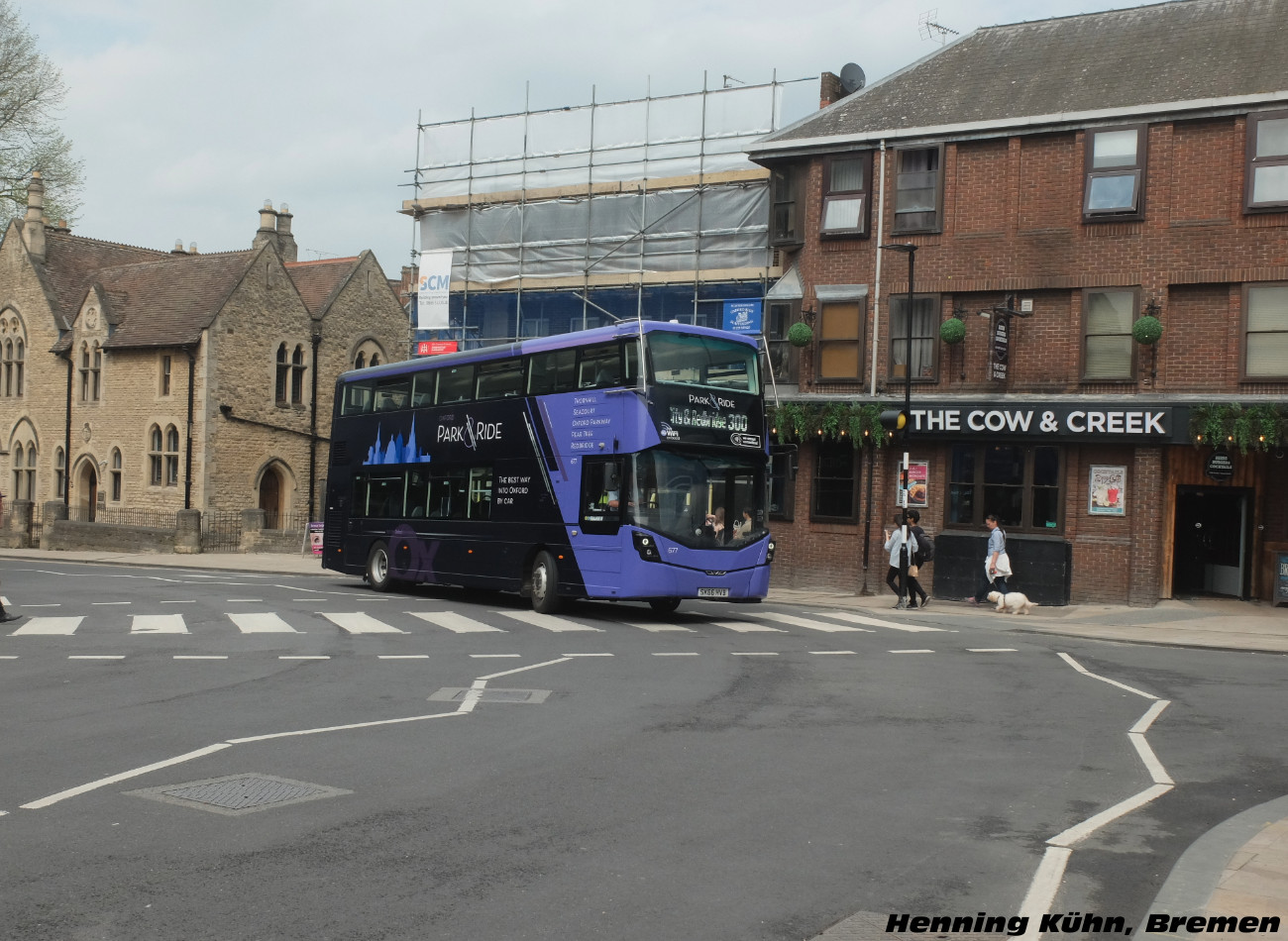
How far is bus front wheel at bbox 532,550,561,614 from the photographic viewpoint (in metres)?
21.7

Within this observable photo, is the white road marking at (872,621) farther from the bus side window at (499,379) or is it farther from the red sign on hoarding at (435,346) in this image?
the red sign on hoarding at (435,346)

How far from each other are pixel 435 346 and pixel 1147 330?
20192mm

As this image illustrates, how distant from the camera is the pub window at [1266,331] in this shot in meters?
25.2

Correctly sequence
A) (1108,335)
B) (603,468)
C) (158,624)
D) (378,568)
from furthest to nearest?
(378,568)
(1108,335)
(603,468)
(158,624)

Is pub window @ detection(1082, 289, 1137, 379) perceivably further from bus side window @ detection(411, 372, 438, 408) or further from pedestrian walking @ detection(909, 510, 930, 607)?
bus side window @ detection(411, 372, 438, 408)

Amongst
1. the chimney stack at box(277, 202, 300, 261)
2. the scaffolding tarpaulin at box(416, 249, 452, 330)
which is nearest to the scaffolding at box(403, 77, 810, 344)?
the scaffolding tarpaulin at box(416, 249, 452, 330)

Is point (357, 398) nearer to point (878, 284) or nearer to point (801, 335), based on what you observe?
point (801, 335)

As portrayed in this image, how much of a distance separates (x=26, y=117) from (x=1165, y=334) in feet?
130

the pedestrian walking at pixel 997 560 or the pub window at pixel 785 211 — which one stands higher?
the pub window at pixel 785 211

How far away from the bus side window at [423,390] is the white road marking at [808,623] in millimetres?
7525

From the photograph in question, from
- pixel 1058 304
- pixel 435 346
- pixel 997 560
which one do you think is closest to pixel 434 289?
pixel 435 346

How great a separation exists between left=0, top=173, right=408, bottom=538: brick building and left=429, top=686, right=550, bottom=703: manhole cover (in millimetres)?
35994

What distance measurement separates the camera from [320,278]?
175 ft

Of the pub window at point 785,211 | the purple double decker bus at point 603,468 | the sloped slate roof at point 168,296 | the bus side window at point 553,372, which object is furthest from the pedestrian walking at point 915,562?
the sloped slate roof at point 168,296
